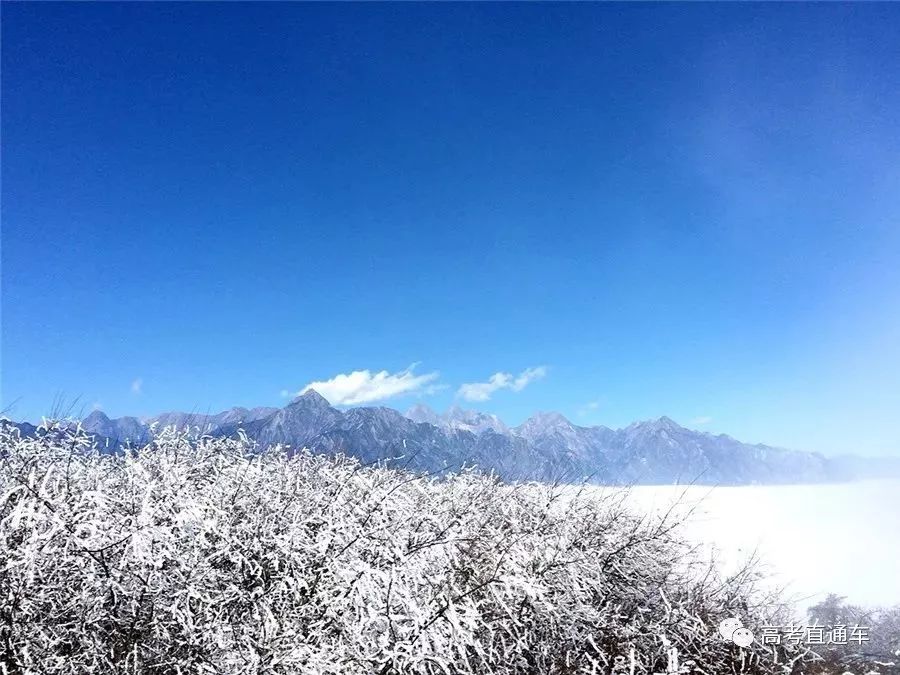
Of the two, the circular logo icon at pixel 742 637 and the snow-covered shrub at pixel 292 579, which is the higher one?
the snow-covered shrub at pixel 292 579

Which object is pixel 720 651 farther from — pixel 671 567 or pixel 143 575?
pixel 143 575

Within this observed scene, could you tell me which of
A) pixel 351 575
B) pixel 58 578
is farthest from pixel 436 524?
pixel 58 578

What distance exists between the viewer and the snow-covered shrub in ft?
19.9

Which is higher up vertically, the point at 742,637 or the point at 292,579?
the point at 292,579

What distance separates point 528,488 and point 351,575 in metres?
8.32

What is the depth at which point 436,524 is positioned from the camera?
938cm

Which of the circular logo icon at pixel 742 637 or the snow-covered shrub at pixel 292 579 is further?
the circular logo icon at pixel 742 637

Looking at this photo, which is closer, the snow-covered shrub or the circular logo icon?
the snow-covered shrub

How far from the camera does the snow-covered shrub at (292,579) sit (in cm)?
605

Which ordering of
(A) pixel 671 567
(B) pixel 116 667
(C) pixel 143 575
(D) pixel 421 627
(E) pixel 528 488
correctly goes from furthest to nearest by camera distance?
(E) pixel 528 488, (A) pixel 671 567, (D) pixel 421 627, (C) pixel 143 575, (B) pixel 116 667

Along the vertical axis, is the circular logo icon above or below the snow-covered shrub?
below

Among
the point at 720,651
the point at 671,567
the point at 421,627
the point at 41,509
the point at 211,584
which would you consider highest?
the point at 41,509

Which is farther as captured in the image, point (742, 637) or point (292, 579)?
point (742, 637)

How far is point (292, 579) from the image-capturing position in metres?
6.86
